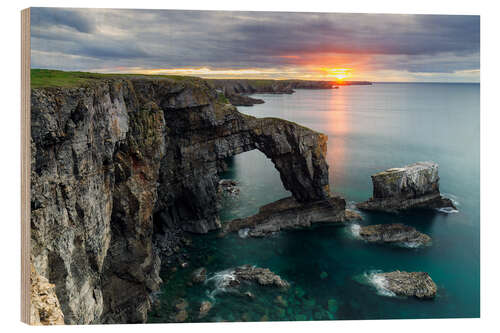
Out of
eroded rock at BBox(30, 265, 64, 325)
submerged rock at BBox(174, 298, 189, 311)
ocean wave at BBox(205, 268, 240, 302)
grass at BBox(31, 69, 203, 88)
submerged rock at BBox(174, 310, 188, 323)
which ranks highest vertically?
grass at BBox(31, 69, 203, 88)

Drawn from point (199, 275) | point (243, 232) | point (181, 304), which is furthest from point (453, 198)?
point (181, 304)

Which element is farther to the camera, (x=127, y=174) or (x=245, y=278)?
(x=245, y=278)

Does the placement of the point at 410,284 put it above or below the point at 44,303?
below

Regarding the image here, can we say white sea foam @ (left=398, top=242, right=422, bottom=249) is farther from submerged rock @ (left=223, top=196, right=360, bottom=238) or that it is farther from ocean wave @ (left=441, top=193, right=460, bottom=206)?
submerged rock @ (left=223, top=196, right=360, bottom=238)

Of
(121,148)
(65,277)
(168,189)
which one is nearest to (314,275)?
(168,189)

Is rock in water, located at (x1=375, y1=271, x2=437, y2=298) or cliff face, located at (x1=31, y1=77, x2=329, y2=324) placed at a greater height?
cliff face, located at (x1=31, y1=77, x2=329, y2=324)

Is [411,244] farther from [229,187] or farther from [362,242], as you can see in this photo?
[229,187]

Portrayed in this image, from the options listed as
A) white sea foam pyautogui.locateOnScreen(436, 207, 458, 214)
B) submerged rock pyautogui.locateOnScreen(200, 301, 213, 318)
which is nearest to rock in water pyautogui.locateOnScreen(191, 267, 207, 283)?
submerged rock pyautogui.locateOnScreen(200, 301, 213, 318)
